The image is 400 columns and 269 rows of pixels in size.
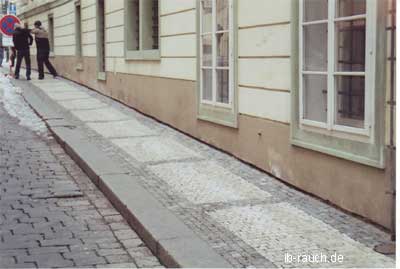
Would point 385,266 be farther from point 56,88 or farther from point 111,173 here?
point 56,88

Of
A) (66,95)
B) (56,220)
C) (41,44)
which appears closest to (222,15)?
(56,220)

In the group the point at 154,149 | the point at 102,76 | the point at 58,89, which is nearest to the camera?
the point at 154,149

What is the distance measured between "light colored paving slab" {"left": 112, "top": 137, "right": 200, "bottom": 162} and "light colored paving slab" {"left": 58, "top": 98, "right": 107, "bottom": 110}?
4.38 metres

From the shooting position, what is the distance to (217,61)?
9.09 m

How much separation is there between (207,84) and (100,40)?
26.1ft

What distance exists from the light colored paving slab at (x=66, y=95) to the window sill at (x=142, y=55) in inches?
112

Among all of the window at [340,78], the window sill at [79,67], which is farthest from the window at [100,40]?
the window at [340,78]

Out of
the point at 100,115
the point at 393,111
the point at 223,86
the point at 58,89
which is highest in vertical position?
the point at 223,86

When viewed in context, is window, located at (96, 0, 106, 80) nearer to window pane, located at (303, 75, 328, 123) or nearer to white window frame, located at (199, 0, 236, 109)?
white window frame, located at (199, 0, 236, 109)

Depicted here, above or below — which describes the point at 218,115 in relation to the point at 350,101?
below

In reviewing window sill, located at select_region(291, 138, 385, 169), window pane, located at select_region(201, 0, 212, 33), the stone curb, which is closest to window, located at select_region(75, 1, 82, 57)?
the stone curb

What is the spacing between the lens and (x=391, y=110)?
207 inches

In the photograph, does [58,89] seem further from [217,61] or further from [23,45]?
[217,61]

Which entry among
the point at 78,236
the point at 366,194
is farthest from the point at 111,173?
the point at 366,194
